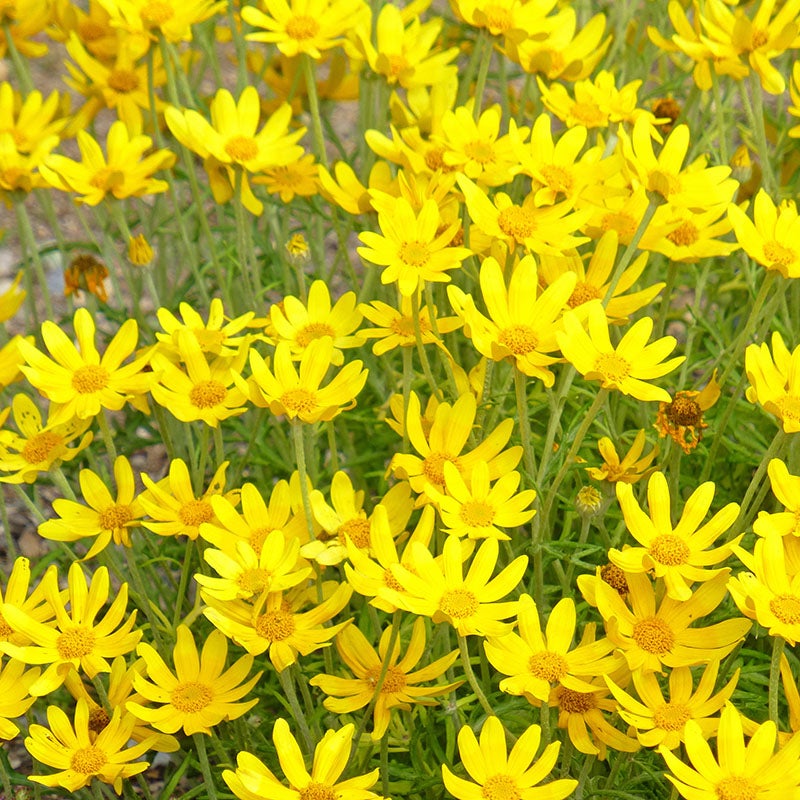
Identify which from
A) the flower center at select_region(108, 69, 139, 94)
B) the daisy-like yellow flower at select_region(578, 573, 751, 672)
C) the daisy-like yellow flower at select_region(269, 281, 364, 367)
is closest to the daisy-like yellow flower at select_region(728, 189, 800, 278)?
the daisy-like yellow flower at select_region(578, 573, 751, 672)

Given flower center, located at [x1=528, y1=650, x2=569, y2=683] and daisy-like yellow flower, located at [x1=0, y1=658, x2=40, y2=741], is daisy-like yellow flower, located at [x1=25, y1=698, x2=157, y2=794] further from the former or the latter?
flower center, located at [x1=528, y1=650, x2=569, y2=683]

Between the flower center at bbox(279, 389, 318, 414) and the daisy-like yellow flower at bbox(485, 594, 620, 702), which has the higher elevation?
the flower center at bbox(279, 389, 318, 414)

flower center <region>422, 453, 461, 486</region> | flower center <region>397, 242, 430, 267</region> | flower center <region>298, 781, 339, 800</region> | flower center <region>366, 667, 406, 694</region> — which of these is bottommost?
flower center <region>366, 667, 406, 694</region>

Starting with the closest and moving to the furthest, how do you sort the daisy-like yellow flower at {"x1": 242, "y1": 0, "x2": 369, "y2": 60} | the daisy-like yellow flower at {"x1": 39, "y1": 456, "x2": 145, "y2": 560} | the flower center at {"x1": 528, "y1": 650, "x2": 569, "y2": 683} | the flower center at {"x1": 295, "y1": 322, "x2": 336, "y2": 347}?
the flower center at {"x1": 528, "y1": 650, "x2": 569, "y2": 683} → the daisy-like yellow flower at {"x1": 39, "y1": 456, "x2": 145, "y2": 560} → the flower center at {"x1": 295, "y1": 322, "x2": 336, "y2": 347} → the daisy-like yellow flower at {"x1": 242, "y1": 0, "x2": 369, "y2": 60}

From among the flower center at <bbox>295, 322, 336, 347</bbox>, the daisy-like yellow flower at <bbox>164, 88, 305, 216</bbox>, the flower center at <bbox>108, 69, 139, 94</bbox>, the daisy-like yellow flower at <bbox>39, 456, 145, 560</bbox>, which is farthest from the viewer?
the flower center at <bbox>108, 69, 139, 94</bbox>

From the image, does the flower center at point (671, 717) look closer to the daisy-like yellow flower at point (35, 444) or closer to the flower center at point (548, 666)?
the flower center at point (548, 666)

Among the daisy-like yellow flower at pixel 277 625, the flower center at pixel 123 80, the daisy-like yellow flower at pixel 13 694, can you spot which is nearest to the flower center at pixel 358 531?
the daisy-like yellow flower at pixel 277 625

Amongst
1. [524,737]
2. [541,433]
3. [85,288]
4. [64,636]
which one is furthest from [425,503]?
[85,288]
